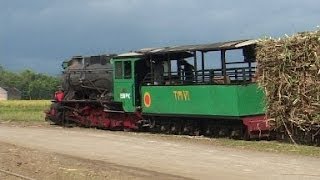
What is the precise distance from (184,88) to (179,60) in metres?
1.93

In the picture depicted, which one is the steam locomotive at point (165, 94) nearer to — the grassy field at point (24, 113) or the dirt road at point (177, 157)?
the dirt road at point (177, 157)

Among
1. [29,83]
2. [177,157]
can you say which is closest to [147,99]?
[177,157]

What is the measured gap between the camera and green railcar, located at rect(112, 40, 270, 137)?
1931 cm

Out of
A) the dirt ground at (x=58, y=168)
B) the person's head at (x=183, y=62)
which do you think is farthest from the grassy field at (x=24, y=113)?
the dirt ground at (x=58, y=168)

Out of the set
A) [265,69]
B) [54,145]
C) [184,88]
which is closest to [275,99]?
[265,69]

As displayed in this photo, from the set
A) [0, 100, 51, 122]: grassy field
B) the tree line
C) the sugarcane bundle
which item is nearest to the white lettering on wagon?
the sugarcane bundle

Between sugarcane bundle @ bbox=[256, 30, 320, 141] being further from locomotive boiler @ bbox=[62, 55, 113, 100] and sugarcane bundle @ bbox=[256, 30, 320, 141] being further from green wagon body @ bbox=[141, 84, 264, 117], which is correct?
locomotive boiler @ bbox=[62, 55, 113, 100]

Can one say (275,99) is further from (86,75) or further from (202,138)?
(86,75)

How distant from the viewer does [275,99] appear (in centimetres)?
1830

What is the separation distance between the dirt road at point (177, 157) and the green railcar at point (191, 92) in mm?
1764

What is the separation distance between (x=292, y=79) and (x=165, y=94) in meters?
6.01

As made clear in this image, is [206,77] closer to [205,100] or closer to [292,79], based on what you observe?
[205,100]

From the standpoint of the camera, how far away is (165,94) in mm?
22328

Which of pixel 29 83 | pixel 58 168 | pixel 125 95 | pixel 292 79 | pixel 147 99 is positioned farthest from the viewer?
pixel 29 83
